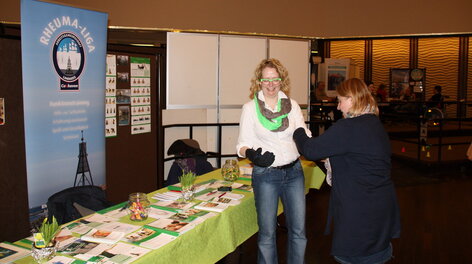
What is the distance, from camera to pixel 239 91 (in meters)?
5.72

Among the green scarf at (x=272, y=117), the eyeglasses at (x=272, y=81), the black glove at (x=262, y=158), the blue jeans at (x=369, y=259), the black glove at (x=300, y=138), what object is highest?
the eyeglasses at (x=272, y=81)

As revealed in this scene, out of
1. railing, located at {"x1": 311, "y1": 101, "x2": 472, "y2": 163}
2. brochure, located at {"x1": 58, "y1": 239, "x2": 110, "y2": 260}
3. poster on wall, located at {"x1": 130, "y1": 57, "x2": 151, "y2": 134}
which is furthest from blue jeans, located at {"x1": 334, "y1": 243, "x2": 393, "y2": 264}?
railing, located at {"x1": 311, "y1": 101, "x2": 472, "y2": 163}

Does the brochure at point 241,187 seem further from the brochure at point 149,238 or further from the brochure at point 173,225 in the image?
the brochure at point 149,238

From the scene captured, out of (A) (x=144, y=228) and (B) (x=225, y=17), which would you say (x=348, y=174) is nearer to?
(A) (x=144, y=228)

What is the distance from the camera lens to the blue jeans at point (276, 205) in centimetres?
265

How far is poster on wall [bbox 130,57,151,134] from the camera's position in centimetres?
485

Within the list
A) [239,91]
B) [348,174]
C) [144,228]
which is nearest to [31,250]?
[144,228]

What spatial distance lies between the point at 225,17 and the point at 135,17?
201 centimetres

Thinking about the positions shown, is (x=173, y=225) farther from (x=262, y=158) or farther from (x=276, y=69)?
(x=276, y=69)

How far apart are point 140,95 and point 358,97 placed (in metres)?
3.32

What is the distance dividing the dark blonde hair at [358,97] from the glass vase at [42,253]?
1558mm

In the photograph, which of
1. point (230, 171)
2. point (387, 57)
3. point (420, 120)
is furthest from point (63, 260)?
point (387, 57)

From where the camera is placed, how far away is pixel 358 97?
2.16 m

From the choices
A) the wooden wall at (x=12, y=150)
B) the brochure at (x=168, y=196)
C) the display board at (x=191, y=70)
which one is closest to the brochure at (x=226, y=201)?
the brochure at (x=168, y=196)
